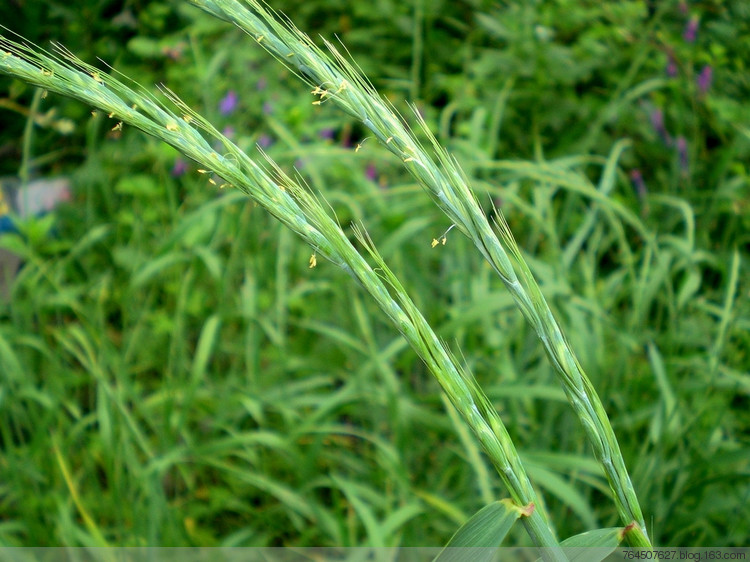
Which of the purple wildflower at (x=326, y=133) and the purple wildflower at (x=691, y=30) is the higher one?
the purple wildflower at (x=691, y=30)

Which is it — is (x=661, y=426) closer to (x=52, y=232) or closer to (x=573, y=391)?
(x=573, y=391)

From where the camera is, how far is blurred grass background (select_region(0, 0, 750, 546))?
1.35 metres

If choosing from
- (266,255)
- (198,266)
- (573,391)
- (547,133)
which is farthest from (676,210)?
(573,391)

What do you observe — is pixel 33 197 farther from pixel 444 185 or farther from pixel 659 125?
pixel 444 185

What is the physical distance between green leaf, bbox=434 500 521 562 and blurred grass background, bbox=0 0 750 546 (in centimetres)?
42

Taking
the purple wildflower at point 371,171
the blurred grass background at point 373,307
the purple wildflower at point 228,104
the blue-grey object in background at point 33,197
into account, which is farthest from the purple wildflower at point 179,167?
the purple wildflower at point 371,171

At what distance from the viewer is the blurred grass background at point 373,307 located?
53.1 inches

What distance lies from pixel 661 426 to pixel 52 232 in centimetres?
181

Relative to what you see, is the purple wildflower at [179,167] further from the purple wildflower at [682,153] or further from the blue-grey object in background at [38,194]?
the purple wildflower at [682,153]

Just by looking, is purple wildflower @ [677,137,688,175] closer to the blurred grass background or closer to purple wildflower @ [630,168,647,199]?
the blurred grass background

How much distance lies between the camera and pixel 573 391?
44 cm

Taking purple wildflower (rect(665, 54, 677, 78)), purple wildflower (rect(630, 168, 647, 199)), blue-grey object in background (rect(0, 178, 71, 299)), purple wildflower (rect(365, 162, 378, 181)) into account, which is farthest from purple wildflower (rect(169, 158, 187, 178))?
purple wildflower (rect(665, 54, 677, 78))

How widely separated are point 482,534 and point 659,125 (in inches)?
76.2

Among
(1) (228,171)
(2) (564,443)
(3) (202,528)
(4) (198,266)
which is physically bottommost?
(3) (202,528)
